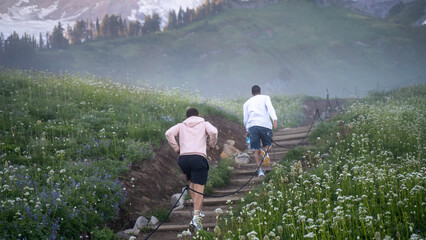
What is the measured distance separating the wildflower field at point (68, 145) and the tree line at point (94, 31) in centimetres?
1471

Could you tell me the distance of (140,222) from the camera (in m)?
6.26

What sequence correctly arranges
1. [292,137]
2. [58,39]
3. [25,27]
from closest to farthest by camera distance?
[292,137], [25,27], [58,39]

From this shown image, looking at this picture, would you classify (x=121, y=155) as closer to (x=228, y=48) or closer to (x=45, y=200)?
(x=45, y=200)

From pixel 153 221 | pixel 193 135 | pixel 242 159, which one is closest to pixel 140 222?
pixel 153 221

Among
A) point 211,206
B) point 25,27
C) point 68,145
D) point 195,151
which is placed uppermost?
point 25,27

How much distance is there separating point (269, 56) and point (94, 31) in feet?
105

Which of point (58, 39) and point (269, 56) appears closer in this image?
point (58, 39)

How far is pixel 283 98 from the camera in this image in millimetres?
27969

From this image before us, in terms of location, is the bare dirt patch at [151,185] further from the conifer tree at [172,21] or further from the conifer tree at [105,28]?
the conifer tree at [172,21]

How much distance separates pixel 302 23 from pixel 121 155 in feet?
239

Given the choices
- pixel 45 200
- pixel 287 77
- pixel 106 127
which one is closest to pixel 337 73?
pixel 287 77

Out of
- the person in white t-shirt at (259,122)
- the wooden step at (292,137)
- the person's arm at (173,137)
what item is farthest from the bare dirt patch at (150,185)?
the wooden step at (292,137)

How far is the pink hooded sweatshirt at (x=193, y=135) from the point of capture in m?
5.90

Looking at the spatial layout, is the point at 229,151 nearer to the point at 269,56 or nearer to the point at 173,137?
the point at 173,137
